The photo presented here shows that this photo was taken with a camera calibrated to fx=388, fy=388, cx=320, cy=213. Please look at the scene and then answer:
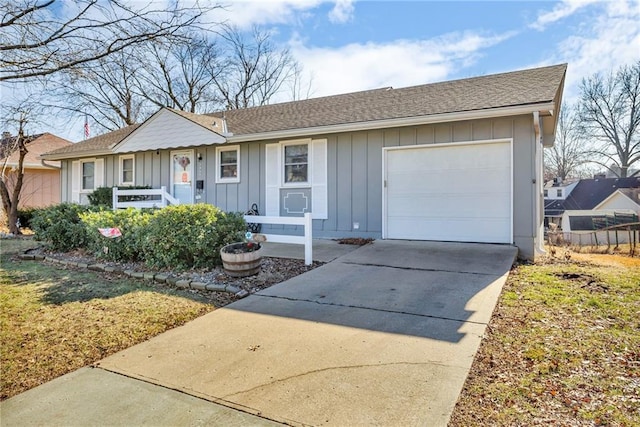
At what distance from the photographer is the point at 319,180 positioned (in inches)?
381

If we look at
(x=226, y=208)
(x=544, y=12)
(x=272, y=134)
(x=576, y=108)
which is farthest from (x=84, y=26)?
(x=576, y=108)

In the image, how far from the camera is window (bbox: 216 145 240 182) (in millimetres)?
10955

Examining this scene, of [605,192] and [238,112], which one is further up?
[238,112]

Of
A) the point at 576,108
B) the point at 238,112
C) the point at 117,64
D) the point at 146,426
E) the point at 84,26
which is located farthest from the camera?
the point at 576,108

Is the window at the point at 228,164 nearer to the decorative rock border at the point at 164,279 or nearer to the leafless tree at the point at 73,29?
the decorative rock border at the point at 164,279

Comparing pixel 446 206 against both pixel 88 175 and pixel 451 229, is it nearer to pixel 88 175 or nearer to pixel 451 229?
pixel 451 229

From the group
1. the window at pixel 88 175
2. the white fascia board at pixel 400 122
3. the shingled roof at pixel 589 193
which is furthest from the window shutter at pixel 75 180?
the shingled roof at pixel 589 193

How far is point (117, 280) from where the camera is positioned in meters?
5.87

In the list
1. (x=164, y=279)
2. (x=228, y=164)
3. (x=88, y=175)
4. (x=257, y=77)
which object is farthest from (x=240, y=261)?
(x=257, y=77)

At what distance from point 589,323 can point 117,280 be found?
19.9 feet

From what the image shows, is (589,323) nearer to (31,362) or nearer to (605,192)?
(31,362)

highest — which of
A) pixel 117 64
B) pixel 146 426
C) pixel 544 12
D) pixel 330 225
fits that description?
pixel 544 12

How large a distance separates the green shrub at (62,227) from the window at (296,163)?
15.2 ft

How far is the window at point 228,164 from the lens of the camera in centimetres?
1096
